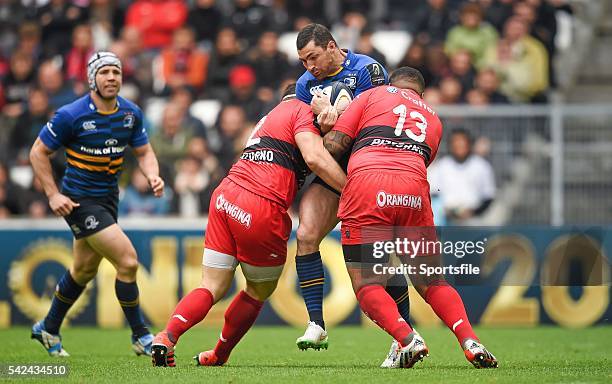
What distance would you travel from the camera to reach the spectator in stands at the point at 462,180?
16.7 m

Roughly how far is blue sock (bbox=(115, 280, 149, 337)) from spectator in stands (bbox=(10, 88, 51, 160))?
25.2 ft

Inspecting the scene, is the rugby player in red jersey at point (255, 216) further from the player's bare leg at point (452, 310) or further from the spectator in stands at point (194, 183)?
the spectator in stands at point (194, 183)

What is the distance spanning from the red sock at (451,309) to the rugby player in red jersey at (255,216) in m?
1.11

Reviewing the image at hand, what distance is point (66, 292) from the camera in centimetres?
1189

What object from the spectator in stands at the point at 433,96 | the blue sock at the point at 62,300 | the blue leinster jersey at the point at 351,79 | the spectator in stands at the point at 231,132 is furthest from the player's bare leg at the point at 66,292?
the spectator in stands at the point at 433,96

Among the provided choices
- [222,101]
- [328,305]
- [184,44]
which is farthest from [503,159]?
[184,44]

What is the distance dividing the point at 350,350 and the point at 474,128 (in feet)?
18.3

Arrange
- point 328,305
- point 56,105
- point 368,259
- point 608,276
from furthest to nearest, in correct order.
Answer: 1. point 56,105
2. point 328,305
3. point 608,276
4. point 368,259

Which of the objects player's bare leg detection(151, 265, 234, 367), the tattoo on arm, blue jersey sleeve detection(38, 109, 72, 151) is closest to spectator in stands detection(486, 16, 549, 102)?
blue jersey sleeve detection(38, 109, 72, 151)

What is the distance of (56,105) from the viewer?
19.0 m

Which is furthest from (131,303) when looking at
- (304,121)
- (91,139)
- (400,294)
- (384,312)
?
(384,312)

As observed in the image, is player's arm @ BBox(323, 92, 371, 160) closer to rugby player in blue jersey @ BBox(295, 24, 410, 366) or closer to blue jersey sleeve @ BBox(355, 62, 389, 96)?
rugby player in blue jersey @ BBox(295, 24, 410, 366)

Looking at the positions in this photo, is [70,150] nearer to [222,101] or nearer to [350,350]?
[350,350]

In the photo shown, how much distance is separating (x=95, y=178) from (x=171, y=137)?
6.35 meters
